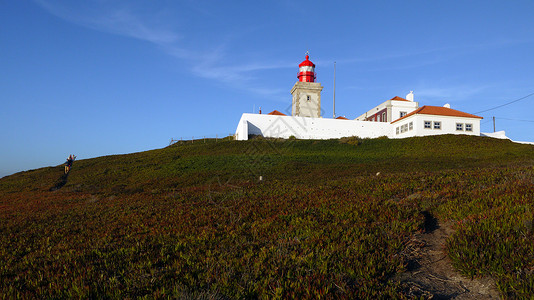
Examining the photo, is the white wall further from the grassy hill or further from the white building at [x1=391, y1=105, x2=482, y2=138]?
the grassy hill

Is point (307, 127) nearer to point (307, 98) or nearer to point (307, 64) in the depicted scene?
point (307, 98)

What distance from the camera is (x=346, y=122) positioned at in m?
54.1

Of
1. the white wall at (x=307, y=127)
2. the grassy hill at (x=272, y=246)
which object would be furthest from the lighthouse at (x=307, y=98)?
the grassy hill at (x=272, y=246)

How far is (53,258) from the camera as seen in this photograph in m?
6.14

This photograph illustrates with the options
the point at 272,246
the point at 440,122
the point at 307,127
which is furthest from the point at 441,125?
the point at 272,246

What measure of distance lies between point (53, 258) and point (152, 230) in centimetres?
224

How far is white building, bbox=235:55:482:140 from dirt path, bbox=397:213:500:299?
44438 mm

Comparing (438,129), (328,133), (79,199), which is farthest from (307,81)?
(79,199)

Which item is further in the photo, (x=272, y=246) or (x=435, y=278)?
(x=272, y=246)

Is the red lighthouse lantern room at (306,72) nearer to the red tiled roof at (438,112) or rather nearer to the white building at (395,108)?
the white building at (395,108)

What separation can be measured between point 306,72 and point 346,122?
15.4 metres

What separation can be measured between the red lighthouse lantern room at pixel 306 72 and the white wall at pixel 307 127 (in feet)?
40.3

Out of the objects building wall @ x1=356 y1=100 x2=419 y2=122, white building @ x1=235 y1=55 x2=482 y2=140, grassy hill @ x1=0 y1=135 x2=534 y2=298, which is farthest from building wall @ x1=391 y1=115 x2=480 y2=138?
grassy hill @ x1=0 y1=135 x2=534 y2=298

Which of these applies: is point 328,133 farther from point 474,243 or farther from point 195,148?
point 474,243
